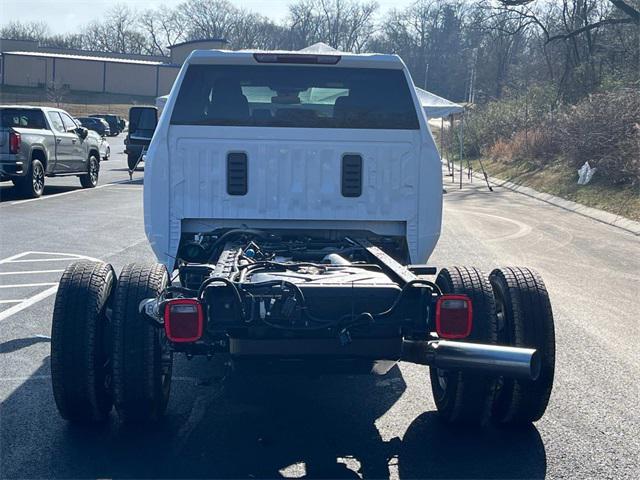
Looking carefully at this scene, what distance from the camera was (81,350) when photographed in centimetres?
470

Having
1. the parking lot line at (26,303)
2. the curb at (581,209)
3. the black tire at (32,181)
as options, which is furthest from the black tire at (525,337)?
the black tire at (32,181)

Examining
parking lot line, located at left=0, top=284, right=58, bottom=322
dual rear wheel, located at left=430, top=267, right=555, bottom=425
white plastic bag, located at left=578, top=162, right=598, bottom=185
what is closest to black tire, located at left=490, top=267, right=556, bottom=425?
dual rear wheel, located at left=430, top=267, right=555, bottom=425

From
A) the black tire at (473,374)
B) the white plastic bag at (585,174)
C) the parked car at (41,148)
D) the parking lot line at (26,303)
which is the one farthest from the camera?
the white plastic bag at (585,174)

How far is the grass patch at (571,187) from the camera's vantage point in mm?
19609

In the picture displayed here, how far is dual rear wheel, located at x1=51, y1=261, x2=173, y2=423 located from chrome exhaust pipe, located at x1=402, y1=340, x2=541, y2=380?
1482 mm

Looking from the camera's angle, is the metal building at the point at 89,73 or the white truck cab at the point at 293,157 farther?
the metal building at the point at 89,73

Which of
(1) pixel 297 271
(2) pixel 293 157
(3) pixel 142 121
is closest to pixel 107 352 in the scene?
(1) pixel 297 271

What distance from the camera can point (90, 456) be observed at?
4.54 m

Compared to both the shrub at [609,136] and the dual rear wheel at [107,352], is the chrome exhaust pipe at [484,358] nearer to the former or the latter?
the dual rear wheel at [107,352]

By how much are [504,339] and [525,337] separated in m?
0.16

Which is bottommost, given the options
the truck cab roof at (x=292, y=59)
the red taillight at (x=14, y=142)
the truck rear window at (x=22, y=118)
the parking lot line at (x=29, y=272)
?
the parking lot line at (x=29, y=272)

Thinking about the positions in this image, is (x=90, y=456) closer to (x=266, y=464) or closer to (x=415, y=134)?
(x=266, y=464)

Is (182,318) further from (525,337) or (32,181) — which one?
(32,181)

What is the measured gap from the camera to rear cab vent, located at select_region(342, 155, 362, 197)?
6.49m
